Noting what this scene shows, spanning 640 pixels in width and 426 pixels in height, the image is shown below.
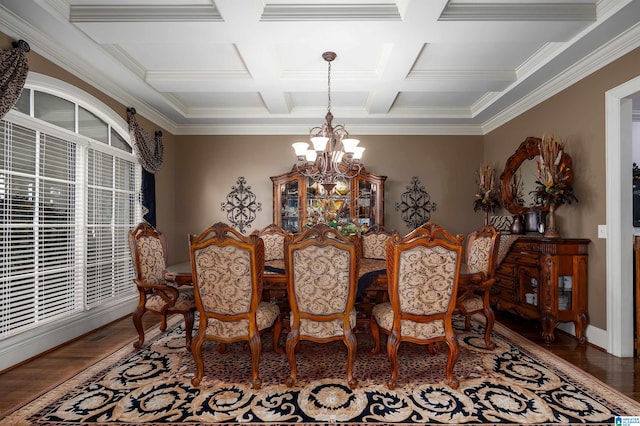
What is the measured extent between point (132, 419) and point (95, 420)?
0.67 feet

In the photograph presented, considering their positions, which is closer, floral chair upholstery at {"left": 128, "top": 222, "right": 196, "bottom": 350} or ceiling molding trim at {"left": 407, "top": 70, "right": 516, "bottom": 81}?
floral chair upholstery at {"left": 128, "top": 222, "right": 196, "bottom": 350}

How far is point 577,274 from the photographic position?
294 centimetres

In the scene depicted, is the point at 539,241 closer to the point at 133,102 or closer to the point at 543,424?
the point at 543,424

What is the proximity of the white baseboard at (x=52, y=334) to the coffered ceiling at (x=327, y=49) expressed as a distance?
230cm

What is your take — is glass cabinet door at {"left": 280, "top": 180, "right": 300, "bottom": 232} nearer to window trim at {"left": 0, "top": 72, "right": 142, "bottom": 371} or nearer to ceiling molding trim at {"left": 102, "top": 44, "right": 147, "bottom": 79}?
window trim at {"left": 0, "top": 72, "right": 142, "bottom": 371}

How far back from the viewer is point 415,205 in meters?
5.03

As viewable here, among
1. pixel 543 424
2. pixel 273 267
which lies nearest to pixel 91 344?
pixel 273 267

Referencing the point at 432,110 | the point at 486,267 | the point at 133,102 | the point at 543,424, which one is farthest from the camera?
the point at 432,110

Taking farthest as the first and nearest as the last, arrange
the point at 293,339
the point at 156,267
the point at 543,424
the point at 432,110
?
the point at 432,110, the point at 156,267, the point at 293,339, the point at 543,424

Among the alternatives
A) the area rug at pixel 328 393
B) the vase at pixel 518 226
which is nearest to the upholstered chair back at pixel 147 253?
the area rug at pixel 328 393

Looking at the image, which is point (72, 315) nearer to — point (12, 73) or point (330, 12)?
point (12, 73)

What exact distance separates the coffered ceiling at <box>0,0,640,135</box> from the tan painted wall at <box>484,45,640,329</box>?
0.46 feet

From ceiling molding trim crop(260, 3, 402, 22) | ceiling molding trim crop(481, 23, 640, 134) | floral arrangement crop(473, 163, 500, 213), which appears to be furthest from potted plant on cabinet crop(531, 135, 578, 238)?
ceiling molding trim crop(260, 3, 402, 22)

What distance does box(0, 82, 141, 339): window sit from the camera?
2496 millimetres
